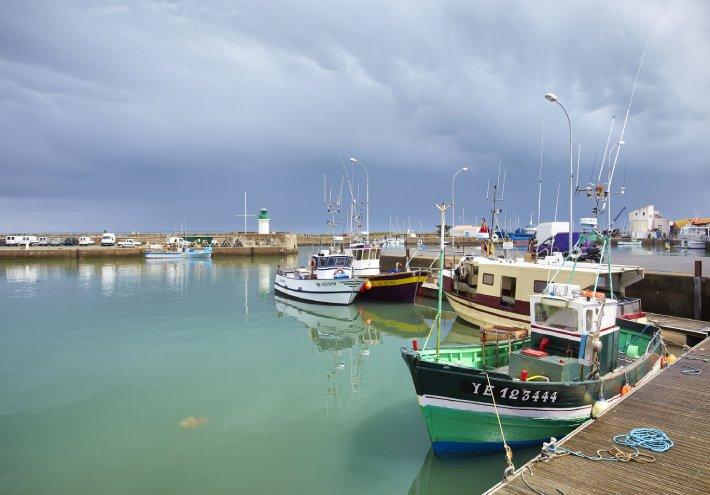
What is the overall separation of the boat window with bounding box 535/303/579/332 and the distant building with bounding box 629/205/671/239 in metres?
126

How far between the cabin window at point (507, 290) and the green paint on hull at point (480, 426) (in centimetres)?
1045

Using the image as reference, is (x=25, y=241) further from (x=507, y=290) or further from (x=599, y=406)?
(x=599, y=406)

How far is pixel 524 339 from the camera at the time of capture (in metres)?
11.4

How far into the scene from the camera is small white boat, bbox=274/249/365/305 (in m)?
29.1

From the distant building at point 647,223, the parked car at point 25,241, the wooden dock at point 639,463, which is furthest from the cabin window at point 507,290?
the distant building at point 647,223

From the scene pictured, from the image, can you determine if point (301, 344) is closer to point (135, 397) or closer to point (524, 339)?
point (135, 397)

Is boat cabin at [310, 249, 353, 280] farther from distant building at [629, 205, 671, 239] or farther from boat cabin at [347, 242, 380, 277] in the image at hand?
distant building at [629, 205, 671, 239]

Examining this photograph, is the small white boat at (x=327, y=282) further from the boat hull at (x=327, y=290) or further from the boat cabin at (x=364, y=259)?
the boat cabin at (x=364, y=259)

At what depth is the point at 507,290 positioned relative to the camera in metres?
19.4

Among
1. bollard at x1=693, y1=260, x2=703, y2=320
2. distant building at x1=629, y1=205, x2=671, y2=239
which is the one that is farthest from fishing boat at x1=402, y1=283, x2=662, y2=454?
distant building at x1=629, y1=205, x2=671, y2=239

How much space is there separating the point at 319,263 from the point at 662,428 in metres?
24.3

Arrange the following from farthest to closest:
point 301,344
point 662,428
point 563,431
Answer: point 301,344 → point 563,431 → point 662,428

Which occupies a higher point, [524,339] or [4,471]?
[524,339]

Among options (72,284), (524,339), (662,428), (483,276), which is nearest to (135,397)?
(524,339)
